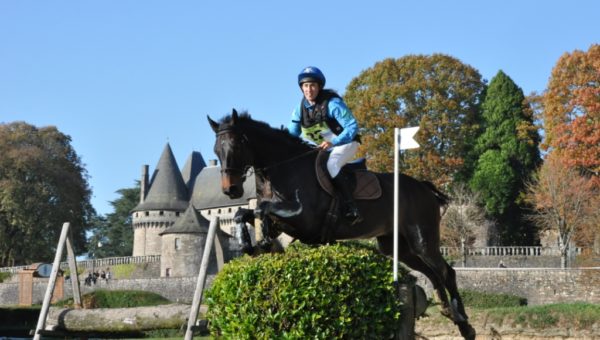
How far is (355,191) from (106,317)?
8.21 m

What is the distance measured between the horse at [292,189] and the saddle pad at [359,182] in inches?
2.5

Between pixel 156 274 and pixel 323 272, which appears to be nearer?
pixel 323 272

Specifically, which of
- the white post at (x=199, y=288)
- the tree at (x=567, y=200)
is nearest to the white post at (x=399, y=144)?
the white post at (x=199, y=288)

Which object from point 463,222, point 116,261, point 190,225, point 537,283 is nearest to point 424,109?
point 463,222

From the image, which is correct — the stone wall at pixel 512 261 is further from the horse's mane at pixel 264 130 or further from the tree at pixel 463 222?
the horse's mane at pixel 264 130

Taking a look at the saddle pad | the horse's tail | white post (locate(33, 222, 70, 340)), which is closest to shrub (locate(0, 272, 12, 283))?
white post (locate(33, 222, 70, 340))

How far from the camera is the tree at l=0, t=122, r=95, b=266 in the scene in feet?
213

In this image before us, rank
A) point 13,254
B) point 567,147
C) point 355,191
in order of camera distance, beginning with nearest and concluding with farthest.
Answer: point 355,191
point 567,147
point 13,254

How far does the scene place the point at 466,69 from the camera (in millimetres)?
59125

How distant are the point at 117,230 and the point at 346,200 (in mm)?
87510

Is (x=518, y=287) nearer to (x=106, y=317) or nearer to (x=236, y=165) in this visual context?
(x=106, y=317)

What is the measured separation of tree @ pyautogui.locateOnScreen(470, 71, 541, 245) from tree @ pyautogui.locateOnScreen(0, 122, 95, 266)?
3409 cm

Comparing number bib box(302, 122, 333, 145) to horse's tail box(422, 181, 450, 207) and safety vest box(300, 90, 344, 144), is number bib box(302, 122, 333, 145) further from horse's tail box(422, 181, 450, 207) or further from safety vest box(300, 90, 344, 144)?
horse's tail box(422, 181, 450, 207)

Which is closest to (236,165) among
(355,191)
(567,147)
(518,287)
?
(355,191)
